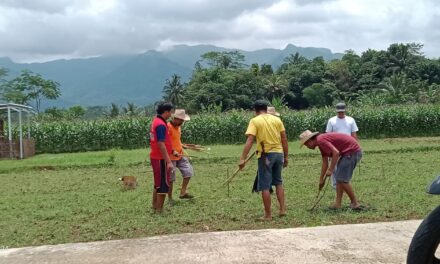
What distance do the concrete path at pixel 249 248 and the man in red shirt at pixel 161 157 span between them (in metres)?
2.09

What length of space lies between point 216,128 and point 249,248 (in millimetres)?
21936

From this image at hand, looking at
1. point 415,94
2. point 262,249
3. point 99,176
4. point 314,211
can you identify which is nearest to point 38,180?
point 99,176

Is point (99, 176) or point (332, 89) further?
point (332, 89)

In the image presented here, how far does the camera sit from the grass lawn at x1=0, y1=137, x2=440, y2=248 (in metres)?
7.15

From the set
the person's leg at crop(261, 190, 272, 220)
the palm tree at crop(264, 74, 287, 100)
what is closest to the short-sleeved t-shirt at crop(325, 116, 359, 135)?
the person's leg at crop(261, 190, 272, 220)

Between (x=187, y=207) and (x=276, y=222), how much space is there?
2.05m

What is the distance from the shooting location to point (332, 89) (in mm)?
64625

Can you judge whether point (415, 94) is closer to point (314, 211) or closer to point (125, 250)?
point (314, 211)

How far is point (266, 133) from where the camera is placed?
7723 mm

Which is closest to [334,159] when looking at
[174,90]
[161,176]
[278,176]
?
[278,176]

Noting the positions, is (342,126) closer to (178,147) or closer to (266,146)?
(266,146)

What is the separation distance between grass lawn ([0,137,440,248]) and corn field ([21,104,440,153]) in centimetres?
1060

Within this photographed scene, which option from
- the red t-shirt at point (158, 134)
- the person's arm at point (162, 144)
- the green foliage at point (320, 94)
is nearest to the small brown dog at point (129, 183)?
the red t-shirt at point (158, 134)

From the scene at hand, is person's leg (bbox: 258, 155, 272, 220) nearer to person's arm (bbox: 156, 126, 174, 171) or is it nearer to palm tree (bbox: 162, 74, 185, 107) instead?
person's arm (bbox: 156, 126, 174, 171)
